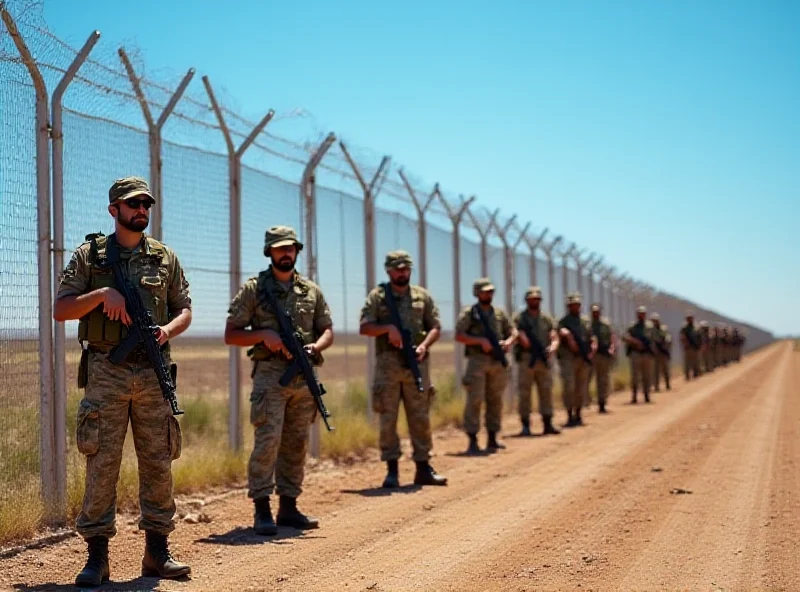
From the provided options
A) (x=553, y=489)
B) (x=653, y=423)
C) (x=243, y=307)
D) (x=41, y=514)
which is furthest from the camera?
(x=653, y=423)

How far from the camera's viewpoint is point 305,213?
9914 mm

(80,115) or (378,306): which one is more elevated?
(80,115)

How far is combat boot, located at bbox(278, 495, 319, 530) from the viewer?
6480 millimetres

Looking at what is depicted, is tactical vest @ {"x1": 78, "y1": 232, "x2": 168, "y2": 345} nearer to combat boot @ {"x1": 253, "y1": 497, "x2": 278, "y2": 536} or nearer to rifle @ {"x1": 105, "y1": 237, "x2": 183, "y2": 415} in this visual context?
rifle @ {"x1": 105, "y1": 237, "x2": 183, "y2": 415}

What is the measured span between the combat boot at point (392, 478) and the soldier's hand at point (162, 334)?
3.71 m

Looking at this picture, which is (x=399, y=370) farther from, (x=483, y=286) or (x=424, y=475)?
(x=483, y=286)

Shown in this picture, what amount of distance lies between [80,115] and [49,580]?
3.02 metres

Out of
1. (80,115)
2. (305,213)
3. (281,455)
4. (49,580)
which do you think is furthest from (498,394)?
(49,580)

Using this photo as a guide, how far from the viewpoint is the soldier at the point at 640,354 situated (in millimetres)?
19469

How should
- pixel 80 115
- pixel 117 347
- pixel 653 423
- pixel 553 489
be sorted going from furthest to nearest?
pixel 653 423 < pixel 553 489 < pixel 80 115 < pixel 117 347

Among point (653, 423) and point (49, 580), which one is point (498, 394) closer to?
point (653, 423)

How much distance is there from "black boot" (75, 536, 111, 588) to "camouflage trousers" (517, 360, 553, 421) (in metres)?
8.60

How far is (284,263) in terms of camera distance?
636 cm

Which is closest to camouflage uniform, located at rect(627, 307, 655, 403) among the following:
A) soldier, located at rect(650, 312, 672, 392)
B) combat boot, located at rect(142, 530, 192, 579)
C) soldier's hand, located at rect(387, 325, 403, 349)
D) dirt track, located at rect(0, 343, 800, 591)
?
soldier, located at rect(650, 312, 672, 392)
